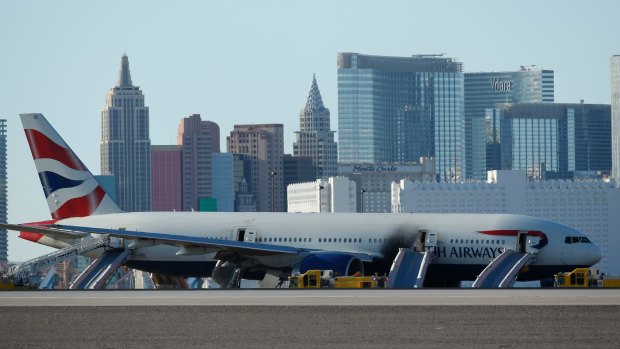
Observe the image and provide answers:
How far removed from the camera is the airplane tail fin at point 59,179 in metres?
89.2

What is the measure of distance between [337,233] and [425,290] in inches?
815

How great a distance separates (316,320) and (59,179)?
46.7m

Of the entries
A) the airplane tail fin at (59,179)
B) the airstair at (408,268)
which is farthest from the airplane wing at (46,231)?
A: the airstair at (408,268)

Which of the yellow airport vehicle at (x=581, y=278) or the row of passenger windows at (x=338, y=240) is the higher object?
the row of passenger windows at (x=338, y=240)

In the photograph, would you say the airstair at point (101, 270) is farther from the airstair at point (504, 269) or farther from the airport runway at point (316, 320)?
the airport runway at point (316, 320)

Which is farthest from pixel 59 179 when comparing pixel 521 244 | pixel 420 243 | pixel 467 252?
pixel 521 244

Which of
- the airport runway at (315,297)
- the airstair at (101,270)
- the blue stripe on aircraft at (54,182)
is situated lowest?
the airstair at (101,270)

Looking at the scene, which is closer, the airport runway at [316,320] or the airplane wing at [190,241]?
the airport runway at [316,320]

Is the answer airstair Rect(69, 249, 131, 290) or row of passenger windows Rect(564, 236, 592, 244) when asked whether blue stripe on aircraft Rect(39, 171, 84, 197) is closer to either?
airstair Rect(69, 249, 131, 290)

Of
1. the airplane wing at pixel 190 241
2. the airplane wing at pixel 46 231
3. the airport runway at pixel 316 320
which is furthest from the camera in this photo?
the airplane wing at pixel 46 231

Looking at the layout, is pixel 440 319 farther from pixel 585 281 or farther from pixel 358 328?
pixel 585 281

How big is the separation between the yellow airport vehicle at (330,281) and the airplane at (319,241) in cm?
670

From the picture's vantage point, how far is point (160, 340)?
40.6 m

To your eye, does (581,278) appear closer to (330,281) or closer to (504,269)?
(504,269)
